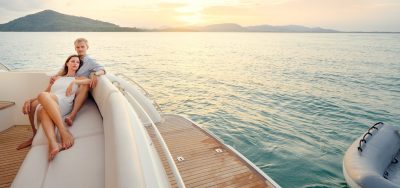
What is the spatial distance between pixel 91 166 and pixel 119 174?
1019 mm

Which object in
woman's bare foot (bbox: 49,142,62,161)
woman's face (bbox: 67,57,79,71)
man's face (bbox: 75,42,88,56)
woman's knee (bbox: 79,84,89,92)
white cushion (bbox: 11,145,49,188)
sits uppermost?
man's face (bbox: 75,42,88,56)

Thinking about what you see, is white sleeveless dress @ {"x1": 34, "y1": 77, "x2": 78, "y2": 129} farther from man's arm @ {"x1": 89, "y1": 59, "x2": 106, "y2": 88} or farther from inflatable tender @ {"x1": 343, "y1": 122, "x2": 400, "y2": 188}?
inflatable tender @ {"x1": 343, "y1": 122, "x2": 400, "y2": 188}

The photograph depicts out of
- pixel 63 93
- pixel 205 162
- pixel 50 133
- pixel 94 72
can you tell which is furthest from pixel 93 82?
pixel 205 162

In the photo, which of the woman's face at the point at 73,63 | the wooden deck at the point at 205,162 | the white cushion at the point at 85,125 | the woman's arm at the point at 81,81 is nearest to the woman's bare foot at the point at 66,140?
the white cushion at the point at 85,125

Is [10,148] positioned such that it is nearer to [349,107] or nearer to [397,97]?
[349,107]

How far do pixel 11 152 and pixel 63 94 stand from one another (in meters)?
1.40

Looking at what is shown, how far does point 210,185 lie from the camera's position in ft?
13.8

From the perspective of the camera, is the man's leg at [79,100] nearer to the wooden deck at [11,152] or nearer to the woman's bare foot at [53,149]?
the woman's bare foot at [53,149]

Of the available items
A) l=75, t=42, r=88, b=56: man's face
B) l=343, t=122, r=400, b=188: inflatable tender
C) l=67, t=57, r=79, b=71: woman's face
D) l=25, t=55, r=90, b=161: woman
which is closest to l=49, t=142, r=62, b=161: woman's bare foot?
l=25, t=55, r=90, b=161: woman

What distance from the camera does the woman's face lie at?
468 cm

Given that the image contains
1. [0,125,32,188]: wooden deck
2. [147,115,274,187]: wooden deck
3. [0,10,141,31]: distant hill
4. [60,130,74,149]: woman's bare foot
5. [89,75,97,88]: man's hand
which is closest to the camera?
[60,130,74,149]: woman's bare foot

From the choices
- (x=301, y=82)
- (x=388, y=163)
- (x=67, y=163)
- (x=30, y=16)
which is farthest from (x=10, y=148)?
(x=30, y=16)

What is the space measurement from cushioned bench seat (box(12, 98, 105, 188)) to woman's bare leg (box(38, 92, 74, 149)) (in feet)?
0.29

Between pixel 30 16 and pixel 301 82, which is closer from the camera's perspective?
pixel 301 82
